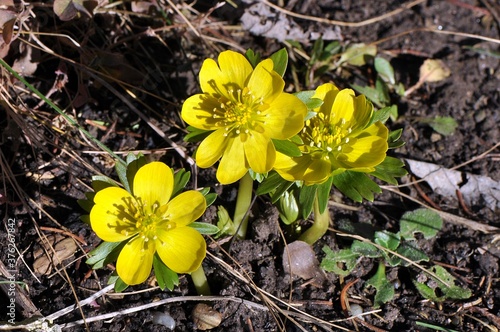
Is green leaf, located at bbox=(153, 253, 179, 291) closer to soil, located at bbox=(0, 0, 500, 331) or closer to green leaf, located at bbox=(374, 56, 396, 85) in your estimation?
soil, located at bbox=(0, 0, 500, 331)

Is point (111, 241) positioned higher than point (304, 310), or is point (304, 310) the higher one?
Answer: point (111, 241)

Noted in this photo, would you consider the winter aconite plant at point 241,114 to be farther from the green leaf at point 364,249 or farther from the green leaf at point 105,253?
the green leaf at point 364,249

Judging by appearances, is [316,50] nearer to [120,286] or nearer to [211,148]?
[211,148]

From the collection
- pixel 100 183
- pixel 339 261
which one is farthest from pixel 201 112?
pixel 339 261

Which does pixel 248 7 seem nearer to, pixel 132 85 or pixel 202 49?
pixel 202 49

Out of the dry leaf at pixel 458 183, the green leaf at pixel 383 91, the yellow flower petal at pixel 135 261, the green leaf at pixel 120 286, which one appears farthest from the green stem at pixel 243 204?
the green leaf at pixel 383 91

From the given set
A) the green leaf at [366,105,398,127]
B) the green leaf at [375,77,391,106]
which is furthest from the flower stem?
the green leaf at [375,77,391,106]

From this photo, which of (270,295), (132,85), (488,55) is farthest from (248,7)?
(270,295)
